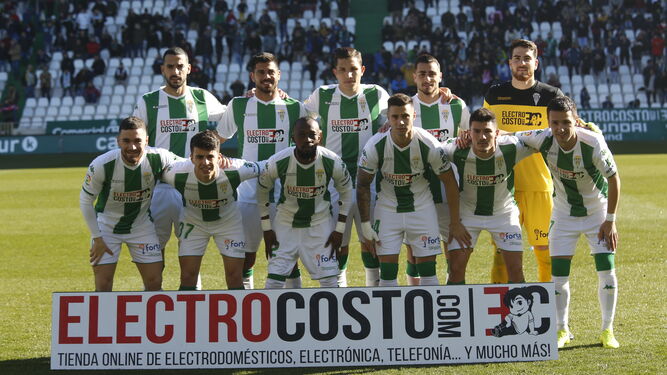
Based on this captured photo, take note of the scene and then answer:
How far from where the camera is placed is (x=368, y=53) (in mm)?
29969

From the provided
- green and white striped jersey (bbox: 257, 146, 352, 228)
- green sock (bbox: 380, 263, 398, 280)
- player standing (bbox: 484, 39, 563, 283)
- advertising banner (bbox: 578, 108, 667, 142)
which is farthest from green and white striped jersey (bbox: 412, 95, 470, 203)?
advertising banner (bbox: 578, 108, 667, 142)

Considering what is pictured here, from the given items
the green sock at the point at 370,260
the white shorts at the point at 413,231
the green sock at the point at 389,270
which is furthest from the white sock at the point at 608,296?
the green sock at the point at 370,260

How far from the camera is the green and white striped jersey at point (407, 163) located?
6312 millimetres

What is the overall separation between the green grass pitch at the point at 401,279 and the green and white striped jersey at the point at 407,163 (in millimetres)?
1376

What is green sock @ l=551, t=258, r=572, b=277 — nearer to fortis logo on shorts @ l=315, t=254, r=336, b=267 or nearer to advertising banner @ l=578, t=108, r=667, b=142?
fortis logo on shorts @ l=315, t=254, r=336, b=267

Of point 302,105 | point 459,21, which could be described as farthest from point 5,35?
point 302,105

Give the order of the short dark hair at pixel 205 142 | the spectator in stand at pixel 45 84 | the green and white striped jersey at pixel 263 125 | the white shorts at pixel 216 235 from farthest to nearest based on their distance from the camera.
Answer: the spectator in stand at pixel 45 84 → the green and white striped jersey at pixel 263 125 → the white shorts at pixel 216 235 → the short dark hair at pixel 205 142

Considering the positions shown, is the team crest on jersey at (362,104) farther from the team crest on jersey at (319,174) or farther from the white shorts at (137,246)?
the white shorts at (137,246)

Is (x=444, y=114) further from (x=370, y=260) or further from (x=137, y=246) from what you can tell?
(x=137, y=246)

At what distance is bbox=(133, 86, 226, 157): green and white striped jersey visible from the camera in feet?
23.4

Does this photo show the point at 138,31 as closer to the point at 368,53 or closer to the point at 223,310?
the point at 368,53

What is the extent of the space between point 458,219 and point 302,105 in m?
1.71

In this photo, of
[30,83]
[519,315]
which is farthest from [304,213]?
[30,83]

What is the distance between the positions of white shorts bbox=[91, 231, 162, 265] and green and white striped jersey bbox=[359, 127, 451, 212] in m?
1.73
